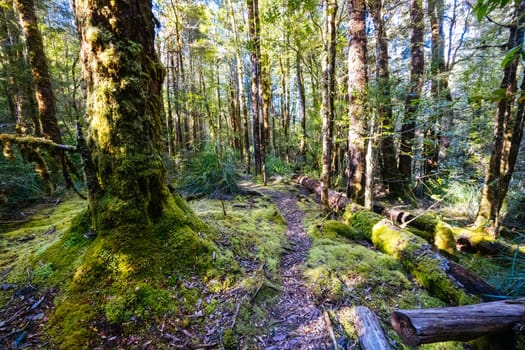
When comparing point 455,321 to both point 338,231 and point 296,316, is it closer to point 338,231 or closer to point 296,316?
point 296,316

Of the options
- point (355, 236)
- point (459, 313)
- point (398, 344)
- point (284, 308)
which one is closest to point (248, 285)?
point (284, 308)

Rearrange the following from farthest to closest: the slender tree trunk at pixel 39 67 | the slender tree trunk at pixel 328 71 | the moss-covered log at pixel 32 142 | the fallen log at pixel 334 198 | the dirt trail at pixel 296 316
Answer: the fallen log at pixel 334 198
the slender tree trunk at pixel 39 67
the slender tree trunk at pixel 328 71
the moss-covered log at pixel 32 142
the dirt trail at pixel 296 316

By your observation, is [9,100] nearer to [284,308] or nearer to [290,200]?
[290,200]

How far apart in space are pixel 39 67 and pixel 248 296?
832 cm

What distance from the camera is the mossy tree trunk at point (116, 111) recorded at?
2.57m

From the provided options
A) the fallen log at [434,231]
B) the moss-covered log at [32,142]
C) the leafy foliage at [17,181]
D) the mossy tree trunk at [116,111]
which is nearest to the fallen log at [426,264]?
the fallen log at [434,231]

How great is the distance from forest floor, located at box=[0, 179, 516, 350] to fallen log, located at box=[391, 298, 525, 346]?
65 cm

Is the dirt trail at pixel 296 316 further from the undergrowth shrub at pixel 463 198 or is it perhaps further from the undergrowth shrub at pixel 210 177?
the undergrowth shrub at pixel 463 198

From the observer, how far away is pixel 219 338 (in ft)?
7.14

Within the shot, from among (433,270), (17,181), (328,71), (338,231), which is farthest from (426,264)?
(17,181)

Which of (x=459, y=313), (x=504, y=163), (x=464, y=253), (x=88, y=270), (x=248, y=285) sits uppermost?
(x=504, y=163)

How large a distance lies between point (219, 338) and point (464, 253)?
5.35m

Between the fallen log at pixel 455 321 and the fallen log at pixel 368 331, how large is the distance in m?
0.39

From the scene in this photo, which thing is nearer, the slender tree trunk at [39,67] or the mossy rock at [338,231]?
the mossy rock at [338,231]
